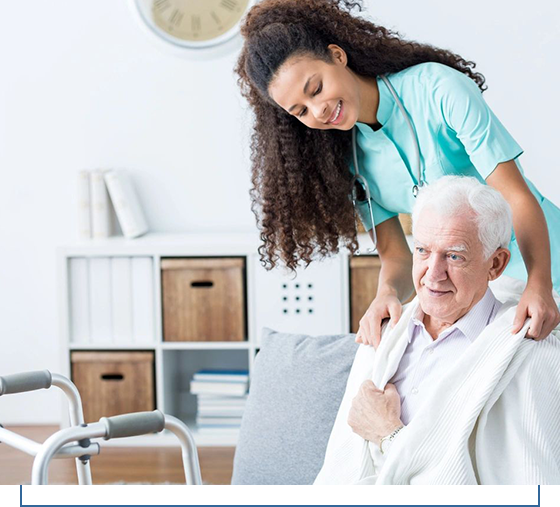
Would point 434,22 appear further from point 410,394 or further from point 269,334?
point 410,394

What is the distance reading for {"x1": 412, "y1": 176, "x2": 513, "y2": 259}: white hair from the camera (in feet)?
4.79

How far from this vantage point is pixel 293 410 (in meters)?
1.99

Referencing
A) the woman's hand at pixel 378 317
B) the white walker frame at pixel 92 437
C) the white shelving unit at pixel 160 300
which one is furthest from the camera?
the white shelving unit at pixel 160 300

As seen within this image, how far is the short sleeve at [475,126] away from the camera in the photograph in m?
1.55

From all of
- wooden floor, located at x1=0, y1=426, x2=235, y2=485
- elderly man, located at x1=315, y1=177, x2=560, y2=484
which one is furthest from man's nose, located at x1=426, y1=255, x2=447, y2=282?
wooden floor, located at x1=0, y1=426, x2=235, y2=485

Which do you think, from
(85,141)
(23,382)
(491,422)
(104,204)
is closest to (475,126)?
(491,422)

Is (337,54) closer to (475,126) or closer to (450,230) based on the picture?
(475,126)

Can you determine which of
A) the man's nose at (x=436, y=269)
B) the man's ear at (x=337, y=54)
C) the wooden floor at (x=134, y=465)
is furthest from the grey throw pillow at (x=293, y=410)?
the wooden floor at (x=134, y=465)

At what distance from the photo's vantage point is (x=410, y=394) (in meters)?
1.56

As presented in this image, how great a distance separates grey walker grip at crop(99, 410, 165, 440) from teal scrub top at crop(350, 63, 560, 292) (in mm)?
766

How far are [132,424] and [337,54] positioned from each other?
32.8 inches

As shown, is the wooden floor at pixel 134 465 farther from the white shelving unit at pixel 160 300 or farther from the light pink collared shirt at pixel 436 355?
the light pink collared shirt at pixel 436 355

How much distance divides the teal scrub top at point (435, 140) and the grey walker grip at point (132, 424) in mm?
766

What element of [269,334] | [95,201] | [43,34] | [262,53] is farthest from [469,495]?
[43,34]
